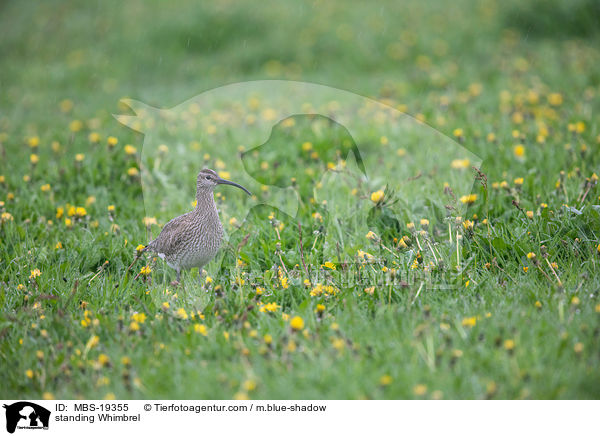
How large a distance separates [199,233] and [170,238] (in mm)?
250

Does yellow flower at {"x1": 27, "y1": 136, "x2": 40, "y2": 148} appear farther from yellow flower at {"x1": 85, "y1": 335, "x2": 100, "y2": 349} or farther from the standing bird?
yellow flower at {"x1": 85, "y1": 335, "x2": 100, "y2": 349}

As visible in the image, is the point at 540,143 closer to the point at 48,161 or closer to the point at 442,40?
the point at 442,40

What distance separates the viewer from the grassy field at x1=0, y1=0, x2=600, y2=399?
11.1 feet

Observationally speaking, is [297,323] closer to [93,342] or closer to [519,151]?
[93,342]

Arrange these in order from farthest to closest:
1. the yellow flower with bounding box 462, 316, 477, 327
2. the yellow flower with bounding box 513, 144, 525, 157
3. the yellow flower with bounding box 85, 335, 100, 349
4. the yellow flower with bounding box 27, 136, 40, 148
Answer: the yellow flower with bounding box 27, 136, 40, 148, the yellow flower with bounding box 513, 144, 525, 157, the yellow flower with bounding box 85, 335, 100, 349, the yellow flower with bounding box 462, 316, 477, 327

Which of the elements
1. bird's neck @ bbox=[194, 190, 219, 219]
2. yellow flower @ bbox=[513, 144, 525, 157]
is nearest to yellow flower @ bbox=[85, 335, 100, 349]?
bird's neck @ bbox=[194, 190, 219, 219]

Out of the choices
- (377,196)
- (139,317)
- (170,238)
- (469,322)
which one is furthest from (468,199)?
(139,317)

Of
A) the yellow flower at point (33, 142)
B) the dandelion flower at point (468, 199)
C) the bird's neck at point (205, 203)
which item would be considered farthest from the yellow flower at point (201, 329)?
the yellow flower at point (33, 142)

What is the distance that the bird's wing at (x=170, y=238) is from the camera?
171 inches

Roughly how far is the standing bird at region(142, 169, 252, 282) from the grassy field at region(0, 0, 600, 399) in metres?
0.20

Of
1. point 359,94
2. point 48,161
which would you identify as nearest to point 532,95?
point 359,94

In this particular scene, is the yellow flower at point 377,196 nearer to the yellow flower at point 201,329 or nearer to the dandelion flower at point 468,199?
the dandelion flower at point 468,199

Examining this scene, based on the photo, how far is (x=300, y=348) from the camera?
352 centimetres
